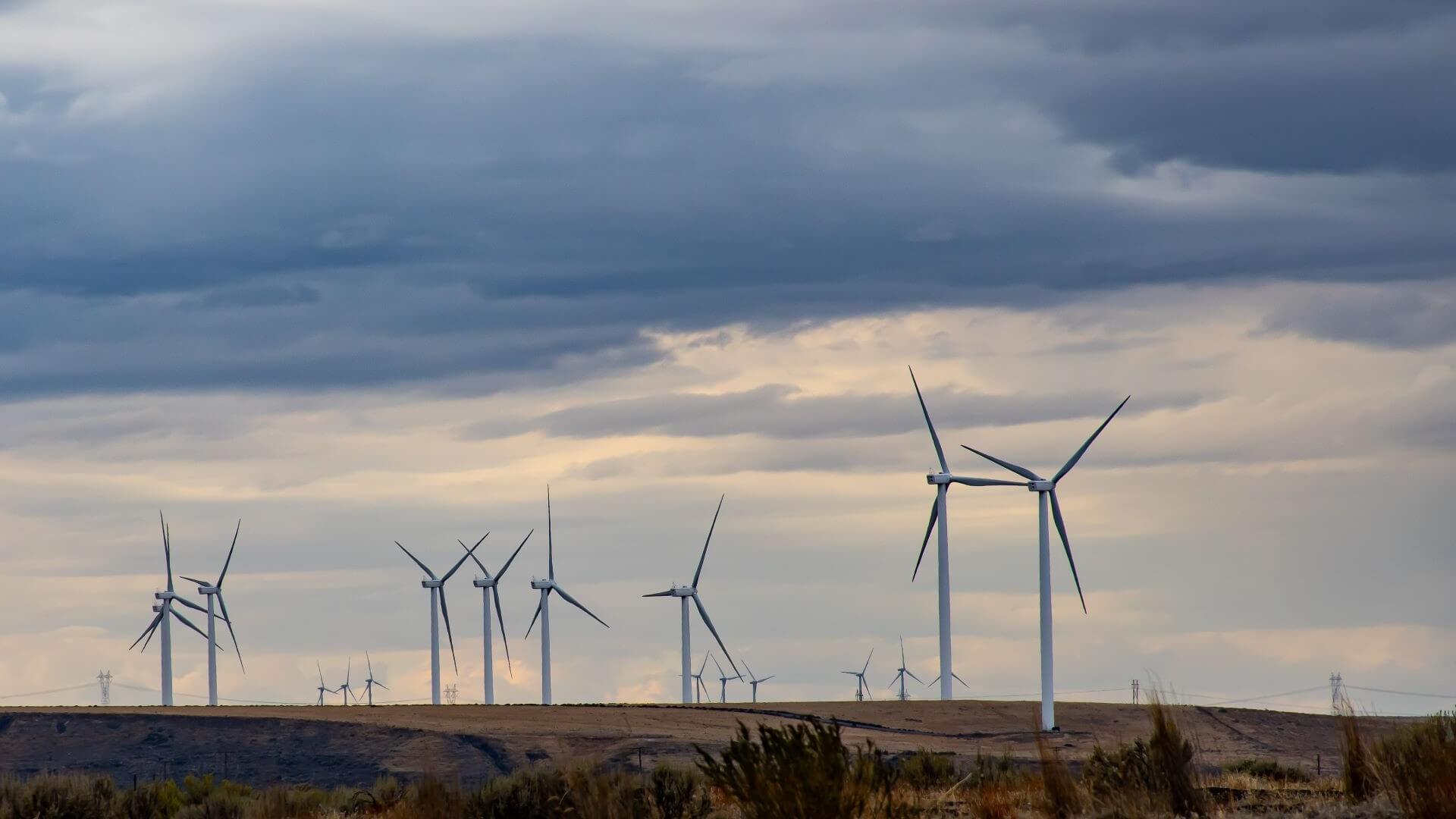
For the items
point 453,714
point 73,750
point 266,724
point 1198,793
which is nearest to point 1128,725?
point 453,714

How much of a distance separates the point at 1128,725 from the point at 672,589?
1609 inches

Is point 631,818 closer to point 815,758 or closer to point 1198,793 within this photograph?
point 815,758

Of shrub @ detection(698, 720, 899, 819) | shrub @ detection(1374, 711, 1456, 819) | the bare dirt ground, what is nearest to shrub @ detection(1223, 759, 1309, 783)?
shrub @ detection(1374, 711, 1456, 819)

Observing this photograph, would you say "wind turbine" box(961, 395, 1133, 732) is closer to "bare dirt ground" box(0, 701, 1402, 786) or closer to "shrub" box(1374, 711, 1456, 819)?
"bare dirt ground" box(0, 701, 1402, 786)

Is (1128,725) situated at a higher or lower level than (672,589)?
lower

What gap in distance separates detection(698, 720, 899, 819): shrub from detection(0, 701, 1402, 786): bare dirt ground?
4919 cm

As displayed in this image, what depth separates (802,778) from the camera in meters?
26.9

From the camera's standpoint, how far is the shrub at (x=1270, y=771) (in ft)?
153

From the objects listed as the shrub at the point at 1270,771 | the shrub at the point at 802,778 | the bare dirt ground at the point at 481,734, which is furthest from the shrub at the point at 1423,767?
the bare dirt ground at the point at 481,734

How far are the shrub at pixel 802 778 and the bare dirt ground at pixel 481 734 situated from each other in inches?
1937

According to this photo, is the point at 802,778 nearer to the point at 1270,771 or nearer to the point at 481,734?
the point at 1270,771

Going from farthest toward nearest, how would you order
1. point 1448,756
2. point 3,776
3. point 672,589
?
point 672,589 < point 3,776 < point 1448,756

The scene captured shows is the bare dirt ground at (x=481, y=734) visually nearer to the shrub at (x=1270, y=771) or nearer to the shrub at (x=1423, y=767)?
the shrub at (x=1270, y=771)

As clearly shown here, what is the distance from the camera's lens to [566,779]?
32.8 m
